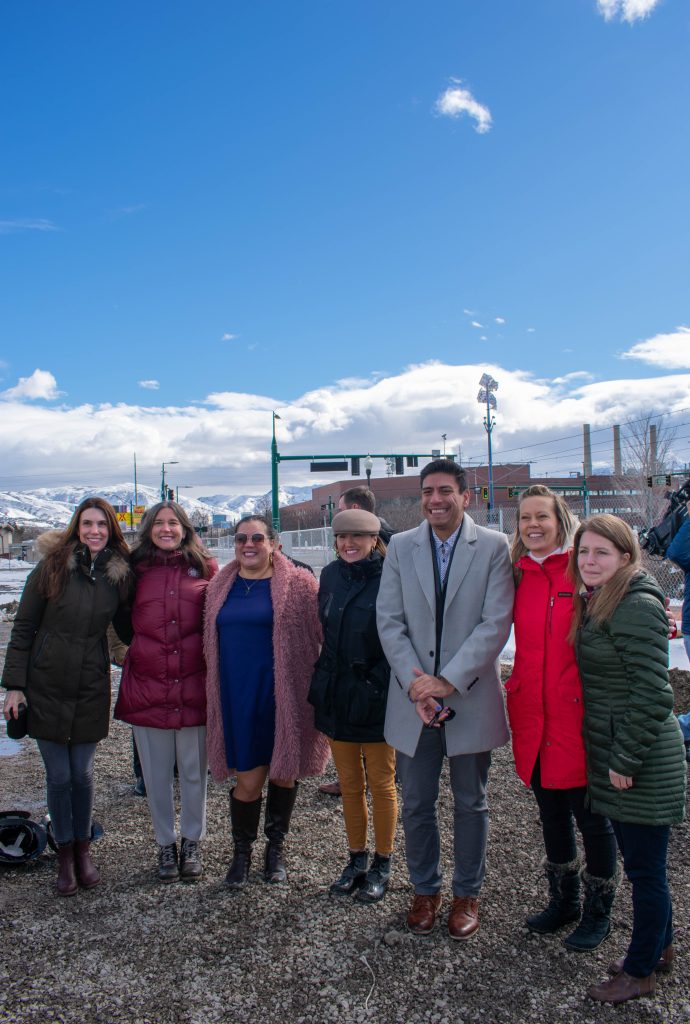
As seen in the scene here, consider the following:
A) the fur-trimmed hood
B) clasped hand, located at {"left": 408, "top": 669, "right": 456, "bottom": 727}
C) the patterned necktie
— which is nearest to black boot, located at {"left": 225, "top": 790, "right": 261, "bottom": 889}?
clasped hand, located at {"left": 408, "top": 669, "right": 456, "bottom": 727}

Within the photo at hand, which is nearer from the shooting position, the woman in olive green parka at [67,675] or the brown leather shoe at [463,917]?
the brown leather shoe at [463,917]

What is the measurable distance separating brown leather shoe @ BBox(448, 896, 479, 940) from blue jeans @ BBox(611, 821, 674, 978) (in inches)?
26.8

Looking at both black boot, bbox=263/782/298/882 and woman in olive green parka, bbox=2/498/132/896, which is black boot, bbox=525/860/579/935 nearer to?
black boot, bbox=263/782/298/882

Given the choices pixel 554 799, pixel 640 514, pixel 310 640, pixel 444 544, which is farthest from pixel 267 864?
pixel 640 514

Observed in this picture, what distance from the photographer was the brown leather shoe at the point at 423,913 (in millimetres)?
3211

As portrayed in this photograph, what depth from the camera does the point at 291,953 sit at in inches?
121

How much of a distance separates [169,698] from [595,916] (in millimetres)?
2289

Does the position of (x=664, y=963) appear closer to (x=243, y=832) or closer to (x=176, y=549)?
(x=243, y=832)

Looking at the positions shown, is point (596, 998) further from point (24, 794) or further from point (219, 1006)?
point (24, 794)

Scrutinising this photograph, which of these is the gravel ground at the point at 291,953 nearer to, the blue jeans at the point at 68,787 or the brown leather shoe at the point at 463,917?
the brown leather shoe at the point at 463,917

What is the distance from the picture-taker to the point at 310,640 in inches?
157

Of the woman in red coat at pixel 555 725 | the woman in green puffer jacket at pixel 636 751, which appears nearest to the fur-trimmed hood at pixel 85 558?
the woman in red coat at pixel 555 725

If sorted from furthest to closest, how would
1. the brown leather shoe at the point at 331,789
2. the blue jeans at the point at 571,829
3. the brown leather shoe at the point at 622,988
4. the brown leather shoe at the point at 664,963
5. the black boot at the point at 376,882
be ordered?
the brown leather shoe at the point at 331,789 < the black boot at the point at 376,882 < the blue jeans at the point at 571,829 < the brown leather shoe at the point at 664,963 < the brown leather shoe at the point at 622,988

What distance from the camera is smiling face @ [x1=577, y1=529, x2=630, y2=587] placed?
9.59 feet
